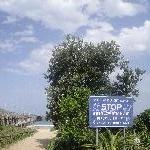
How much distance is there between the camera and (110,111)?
66.5ft

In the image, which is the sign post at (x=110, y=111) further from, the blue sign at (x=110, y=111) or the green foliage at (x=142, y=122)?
the green foliage at (x=142, y=122)

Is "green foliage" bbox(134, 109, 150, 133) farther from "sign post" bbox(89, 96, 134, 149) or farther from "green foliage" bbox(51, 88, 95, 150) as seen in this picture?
"sign post" bbox(89, 96, 134, 149)

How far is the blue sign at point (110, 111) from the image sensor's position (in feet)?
65.7

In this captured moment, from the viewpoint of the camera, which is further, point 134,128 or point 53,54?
point 53,54

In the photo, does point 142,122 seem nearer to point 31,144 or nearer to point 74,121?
point 74,121

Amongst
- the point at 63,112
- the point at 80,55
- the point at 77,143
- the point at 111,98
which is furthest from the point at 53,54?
the point at 111,98

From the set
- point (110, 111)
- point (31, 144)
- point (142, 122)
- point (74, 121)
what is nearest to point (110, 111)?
point (110, 111)

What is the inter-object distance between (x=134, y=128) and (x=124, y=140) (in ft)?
19.3

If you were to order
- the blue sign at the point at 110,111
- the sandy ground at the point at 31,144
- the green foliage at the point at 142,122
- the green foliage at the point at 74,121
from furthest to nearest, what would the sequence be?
the sandy ground at the point at 31,144
the green foliage at the point at 142,122
the green foliage at the point at 74,121
the blue sign at the point at 110,111

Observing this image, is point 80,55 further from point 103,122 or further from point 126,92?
point 103,122

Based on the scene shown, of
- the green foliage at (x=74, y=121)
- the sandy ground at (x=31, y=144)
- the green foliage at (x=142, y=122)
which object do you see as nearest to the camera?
the green foliage at (x=74, y=121)

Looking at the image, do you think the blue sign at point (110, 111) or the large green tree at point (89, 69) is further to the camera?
the large green tree at point (89, 69)

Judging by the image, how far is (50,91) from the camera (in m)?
32.8

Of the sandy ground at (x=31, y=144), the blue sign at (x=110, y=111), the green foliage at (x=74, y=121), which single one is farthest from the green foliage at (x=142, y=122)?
the sandy ground at (x=31, y=144)
